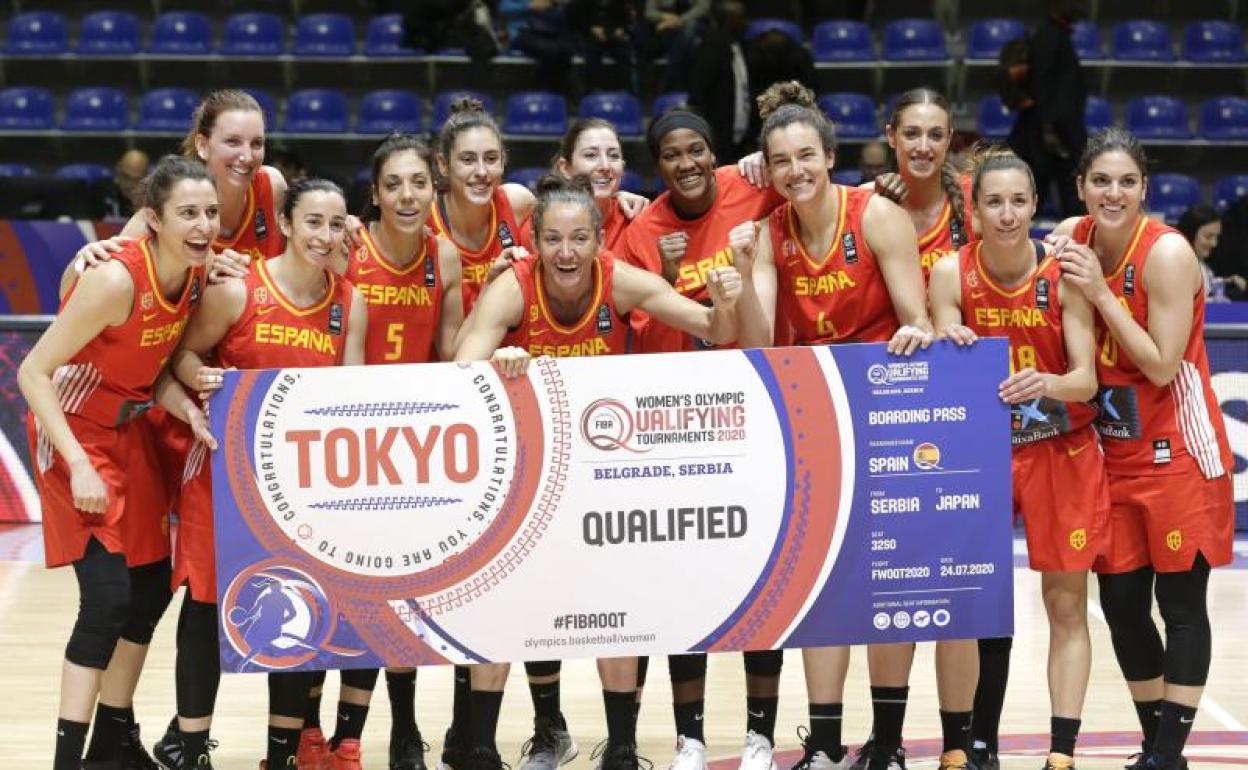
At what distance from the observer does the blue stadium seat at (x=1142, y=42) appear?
13094mm

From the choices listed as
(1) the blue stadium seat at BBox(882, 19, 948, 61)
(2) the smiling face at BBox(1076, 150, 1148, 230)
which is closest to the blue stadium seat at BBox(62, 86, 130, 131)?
(1) the blue stadium seat at BBox(882, 19, 948, 61)

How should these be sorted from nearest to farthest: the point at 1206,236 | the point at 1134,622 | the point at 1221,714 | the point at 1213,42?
the point at 1134,622
the point at 1221,714
the point at 1206,236
the point at 1213,42

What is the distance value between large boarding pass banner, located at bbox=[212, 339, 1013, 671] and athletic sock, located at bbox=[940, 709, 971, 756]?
1.15ft

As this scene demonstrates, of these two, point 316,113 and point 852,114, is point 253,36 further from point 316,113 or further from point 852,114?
point 852,114

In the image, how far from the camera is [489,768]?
5.12 metres

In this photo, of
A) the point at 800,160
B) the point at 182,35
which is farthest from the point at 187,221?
the point at 182,35

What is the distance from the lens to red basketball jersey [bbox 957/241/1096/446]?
4.82 meters

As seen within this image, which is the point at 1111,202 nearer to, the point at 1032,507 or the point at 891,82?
the point at 1032,507

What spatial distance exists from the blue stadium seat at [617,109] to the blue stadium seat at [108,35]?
372cm

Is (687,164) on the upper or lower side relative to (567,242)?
upper

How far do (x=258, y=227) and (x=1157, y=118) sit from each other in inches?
353

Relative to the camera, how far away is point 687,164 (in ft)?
17.2

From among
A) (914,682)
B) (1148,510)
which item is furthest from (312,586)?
(914,682)

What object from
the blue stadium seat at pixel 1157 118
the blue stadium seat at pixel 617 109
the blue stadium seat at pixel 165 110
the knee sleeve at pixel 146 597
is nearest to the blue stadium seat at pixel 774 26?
the blue stadium seat at pixel 617 109
